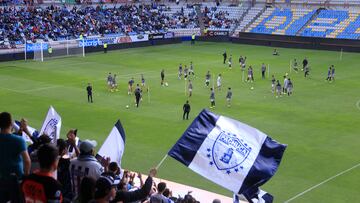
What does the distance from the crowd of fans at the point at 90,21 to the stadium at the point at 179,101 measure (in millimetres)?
266

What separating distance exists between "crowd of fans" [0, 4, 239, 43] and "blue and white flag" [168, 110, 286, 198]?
5390 centimetres

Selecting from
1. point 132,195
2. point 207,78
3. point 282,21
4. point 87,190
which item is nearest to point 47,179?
point 87,190

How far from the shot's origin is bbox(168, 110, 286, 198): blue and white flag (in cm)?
1105

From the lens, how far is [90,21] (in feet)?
244

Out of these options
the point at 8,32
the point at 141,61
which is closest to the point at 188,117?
the point at 141,61

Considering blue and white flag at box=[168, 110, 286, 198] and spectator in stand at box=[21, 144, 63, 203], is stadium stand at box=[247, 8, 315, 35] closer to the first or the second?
blue and white flag at box=[168, 110, 286, 198]

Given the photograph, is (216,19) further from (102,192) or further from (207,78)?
(102,192)

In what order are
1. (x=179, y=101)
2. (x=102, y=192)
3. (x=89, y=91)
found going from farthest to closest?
1. (x=179, y=101)
2. (x=89, y=91)
3. (x=102, y=192)

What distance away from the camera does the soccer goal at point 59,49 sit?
61.3 meters

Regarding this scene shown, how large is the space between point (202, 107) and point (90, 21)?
137ft

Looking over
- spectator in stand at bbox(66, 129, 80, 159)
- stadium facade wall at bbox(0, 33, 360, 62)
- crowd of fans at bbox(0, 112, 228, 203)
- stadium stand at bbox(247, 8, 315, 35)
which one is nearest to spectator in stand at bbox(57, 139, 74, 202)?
crowd of fans at bbox(0, 112, 228, 203)

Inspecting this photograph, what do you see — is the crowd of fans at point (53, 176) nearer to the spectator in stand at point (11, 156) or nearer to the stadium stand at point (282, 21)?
the spectator in stand at point (11, 156)

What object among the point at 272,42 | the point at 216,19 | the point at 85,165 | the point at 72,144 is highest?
the point at 85,165

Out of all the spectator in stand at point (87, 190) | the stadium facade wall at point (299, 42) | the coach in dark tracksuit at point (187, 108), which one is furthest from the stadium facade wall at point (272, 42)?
the spectator in stand at point (87, 190)
